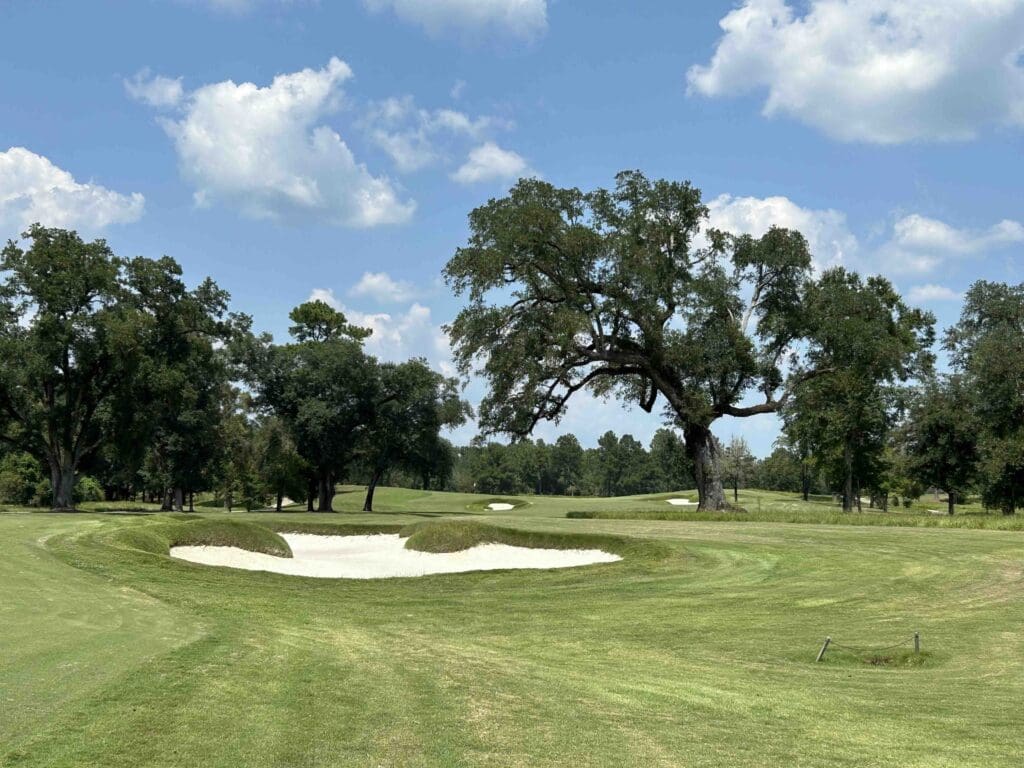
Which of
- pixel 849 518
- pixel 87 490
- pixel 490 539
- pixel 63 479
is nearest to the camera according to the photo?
pixel 490 539

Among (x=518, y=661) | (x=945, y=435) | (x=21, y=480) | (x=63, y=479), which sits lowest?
(x=21, y=480)

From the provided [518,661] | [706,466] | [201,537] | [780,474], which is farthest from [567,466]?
[518,661]

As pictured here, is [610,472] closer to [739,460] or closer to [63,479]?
[739,460]

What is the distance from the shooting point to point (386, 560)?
84.7 feet

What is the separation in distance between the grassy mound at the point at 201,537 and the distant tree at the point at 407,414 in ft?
92.4

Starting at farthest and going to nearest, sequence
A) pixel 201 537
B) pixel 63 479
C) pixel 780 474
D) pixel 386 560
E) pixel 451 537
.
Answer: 1. pixel 780 474
2. pixel 63 479
3. pixel 451 537
4. pixel 386 560
5. pixel 201 537

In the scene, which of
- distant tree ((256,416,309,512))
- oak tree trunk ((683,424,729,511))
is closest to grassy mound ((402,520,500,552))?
oak tree trunk ((683,424,729,511))

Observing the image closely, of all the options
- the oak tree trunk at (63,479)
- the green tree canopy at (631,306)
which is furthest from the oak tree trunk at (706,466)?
the oak tree trunk at (63,479)

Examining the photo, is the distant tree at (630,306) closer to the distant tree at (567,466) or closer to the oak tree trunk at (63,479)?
the oak tree trunk at (63,479)

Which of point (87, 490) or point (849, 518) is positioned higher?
point (849, 518)

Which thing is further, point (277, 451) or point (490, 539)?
point (277, 451)

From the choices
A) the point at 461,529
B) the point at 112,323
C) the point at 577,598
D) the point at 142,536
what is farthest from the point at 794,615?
the point at 112,323

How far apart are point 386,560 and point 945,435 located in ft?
152

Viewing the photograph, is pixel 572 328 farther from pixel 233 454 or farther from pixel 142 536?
pixel 233 454
